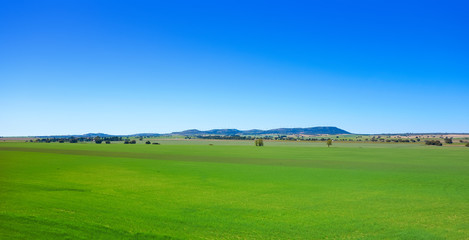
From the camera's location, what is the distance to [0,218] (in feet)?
52.3

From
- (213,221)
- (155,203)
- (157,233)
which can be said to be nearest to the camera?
(157,233)

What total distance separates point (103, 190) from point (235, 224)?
44.7 ft

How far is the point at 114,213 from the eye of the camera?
58.4ft

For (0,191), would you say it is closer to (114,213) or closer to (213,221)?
(114,213)

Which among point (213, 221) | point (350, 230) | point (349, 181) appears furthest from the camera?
point (349, 181)

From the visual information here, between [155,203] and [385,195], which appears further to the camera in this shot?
[385,195]

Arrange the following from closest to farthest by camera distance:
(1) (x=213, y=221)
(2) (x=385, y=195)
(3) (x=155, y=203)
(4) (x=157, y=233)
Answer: (4) (x=157, y=233) → (1) (x=213, y=221) → (3) (x=155, y=203) → (2) (x=385, y=195)

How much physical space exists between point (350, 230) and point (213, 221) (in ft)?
22.4

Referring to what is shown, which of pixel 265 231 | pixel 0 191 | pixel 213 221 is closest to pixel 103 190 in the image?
Result: pixel 0 191

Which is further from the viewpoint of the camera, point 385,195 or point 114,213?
point 385,195

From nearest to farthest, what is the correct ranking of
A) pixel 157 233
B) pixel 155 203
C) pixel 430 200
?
pixel 157 233, pixel 155 203, pixel 430 200

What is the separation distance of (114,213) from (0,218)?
529 cm

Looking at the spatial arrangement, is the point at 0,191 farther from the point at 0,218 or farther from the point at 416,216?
the point at 416,216

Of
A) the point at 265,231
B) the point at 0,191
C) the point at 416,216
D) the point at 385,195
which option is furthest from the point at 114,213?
the point at 385,195
